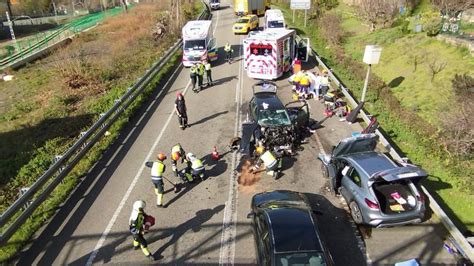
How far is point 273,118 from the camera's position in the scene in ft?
47.3

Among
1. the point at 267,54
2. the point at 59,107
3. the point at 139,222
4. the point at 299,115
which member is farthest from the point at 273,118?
the point at 59,107

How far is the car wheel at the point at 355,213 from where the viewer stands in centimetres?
1026

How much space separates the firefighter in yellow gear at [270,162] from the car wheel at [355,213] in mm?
2851

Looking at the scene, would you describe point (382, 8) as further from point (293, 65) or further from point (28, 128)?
point (28, 128)

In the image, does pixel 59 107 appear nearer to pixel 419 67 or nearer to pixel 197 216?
pixel 197 216

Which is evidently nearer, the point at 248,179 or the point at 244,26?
the point at 248,179

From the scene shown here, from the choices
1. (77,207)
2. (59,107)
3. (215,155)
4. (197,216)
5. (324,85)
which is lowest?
(59,107)

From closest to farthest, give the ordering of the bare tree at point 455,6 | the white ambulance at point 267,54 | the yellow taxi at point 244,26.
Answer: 1. the white ambulance at point 267,54
2. the bare tree at point 455,6
3. the yellow taxi at point 244,26

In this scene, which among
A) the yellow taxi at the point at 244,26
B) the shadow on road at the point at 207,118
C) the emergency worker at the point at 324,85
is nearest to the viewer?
the shadow on road at the point at 207,118

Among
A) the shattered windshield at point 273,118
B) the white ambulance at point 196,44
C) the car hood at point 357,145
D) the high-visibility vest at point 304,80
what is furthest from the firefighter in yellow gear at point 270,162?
the white ambulance at point 196,44

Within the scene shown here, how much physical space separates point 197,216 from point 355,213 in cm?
447

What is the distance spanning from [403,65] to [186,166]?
16459mm

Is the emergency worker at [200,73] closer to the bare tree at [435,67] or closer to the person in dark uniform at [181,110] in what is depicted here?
the person in dark uniform at [181,110]

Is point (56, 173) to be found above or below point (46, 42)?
above
